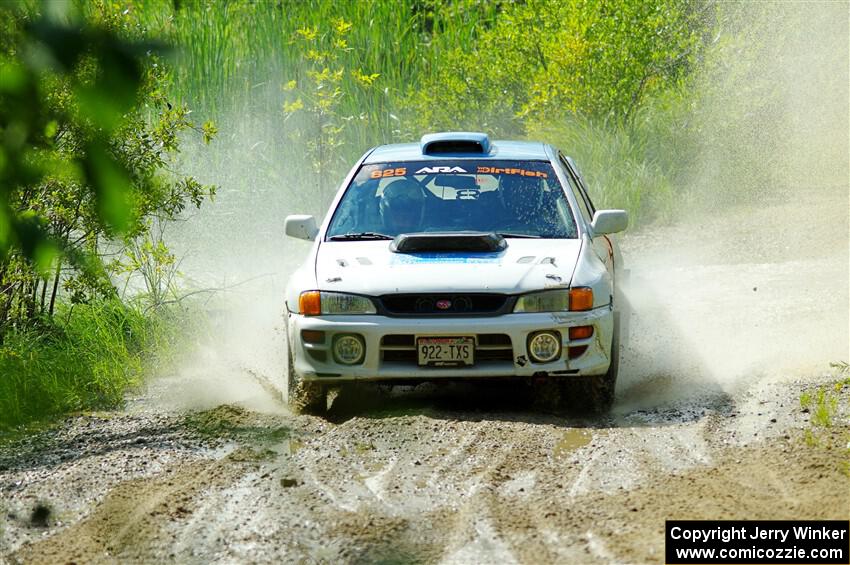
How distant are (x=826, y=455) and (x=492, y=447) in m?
1.54

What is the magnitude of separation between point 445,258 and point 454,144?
4.90ft

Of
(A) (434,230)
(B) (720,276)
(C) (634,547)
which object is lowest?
(B) (720,276)

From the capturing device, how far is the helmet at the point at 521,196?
26.7 feet

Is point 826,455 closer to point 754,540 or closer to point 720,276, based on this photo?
point 754,540

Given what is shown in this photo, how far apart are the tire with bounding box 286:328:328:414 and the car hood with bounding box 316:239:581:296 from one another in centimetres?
59

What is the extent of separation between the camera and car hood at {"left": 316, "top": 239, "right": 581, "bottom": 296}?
23.4ft

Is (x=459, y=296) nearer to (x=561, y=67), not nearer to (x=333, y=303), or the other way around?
(x=333, y=303)

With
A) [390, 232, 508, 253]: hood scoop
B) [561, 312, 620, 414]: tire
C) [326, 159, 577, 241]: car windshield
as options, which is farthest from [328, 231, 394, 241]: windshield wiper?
[561, 312, 620, 414]: tire

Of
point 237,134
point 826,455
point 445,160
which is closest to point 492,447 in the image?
point 826,455

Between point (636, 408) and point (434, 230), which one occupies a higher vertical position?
point (434, 230)

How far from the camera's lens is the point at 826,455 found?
594 centimetres

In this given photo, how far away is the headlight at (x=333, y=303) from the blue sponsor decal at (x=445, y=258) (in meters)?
0.36

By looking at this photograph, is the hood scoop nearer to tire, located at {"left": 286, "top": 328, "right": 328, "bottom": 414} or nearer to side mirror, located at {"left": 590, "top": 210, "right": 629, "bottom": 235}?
side mirror, located at {"left": 590, "top": 210, "right": 629, "bottom": 235}

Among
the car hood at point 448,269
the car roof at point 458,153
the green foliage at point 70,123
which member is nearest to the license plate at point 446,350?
the car hood at point 448,269
